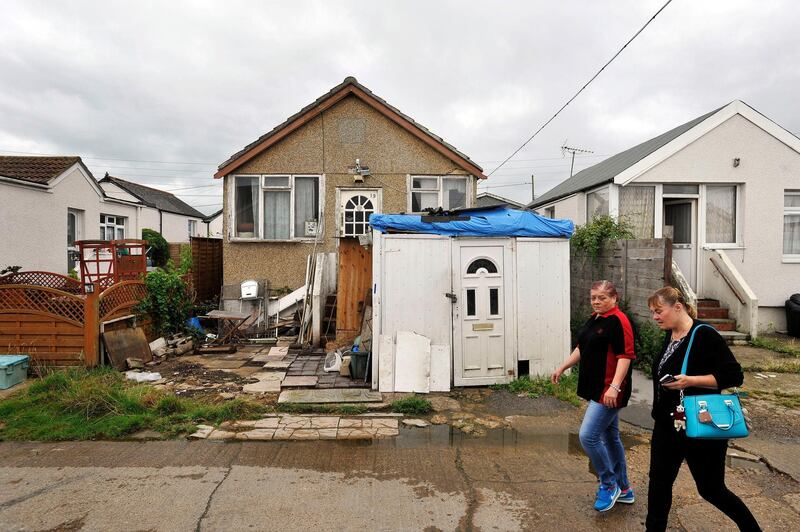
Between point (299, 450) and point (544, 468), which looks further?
point (299, 450)

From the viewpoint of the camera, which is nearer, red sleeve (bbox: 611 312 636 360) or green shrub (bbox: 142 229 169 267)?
red sleeve (bbox: 611 312 636 360)

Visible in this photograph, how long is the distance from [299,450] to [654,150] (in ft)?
33.5

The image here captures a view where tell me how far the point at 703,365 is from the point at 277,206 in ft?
32.3

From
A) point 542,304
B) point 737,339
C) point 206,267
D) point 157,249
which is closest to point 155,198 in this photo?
point 157,249

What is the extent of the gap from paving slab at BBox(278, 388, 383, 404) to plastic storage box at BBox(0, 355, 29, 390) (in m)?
3.83

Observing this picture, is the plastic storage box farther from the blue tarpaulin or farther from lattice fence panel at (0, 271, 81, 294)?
the blue tarpaulin

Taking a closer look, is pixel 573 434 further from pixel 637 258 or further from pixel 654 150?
pixel 654 150

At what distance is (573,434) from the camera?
16.5 ft

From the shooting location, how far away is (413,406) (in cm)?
569

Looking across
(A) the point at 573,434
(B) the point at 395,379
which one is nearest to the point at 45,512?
(B) the point at 395,379

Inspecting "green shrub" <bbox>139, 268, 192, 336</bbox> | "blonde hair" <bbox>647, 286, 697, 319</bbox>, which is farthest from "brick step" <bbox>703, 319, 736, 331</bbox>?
"green shrub" <bbox>139, 268, 192, 336</bbox>

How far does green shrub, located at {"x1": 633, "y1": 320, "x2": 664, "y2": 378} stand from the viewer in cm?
739

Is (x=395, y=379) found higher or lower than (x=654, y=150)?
lower

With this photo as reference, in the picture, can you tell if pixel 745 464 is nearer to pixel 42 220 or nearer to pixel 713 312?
pixel 713 312
